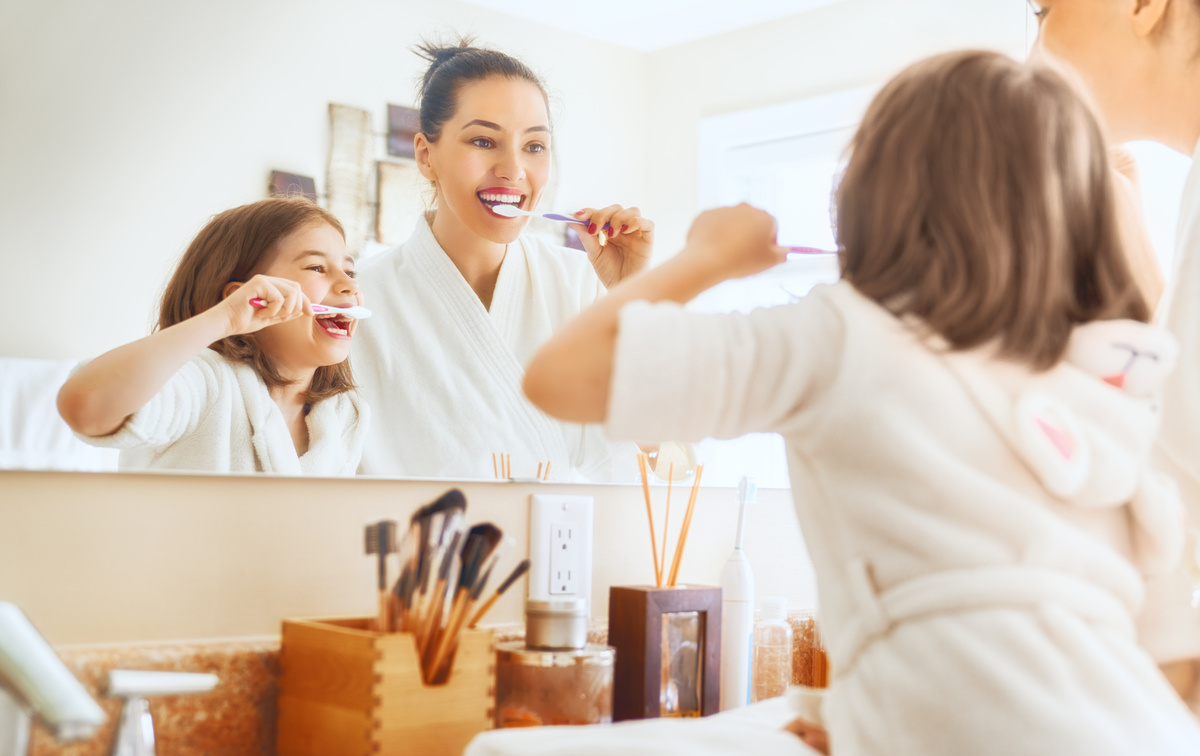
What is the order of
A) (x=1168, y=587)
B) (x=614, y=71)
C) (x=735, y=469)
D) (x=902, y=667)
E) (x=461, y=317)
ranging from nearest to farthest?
(x=902, y=667) < (x=1168, y=587) < (x=461, y=317) < (x=614, y=71) < (x=735, y=469)

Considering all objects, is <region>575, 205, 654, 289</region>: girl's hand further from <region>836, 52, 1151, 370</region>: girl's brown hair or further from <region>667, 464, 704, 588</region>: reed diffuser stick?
<region>836, 52, 1151, 370</region>: girl's brown hair

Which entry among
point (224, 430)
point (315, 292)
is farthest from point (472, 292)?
point (224, 430)

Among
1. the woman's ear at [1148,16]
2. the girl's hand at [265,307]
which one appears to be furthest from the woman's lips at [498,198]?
the woman's ear at [1148,16]

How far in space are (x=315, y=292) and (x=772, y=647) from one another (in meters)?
0.72

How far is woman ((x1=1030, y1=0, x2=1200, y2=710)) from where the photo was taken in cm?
88

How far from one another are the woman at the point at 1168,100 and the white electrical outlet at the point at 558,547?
61 centimetres

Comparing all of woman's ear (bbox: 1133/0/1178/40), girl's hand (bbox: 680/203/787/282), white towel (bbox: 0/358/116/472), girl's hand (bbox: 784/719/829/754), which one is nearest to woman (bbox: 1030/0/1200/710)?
woman's ear (bbox: 1133/0/1178/40)

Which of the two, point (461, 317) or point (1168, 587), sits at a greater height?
point (461, 317)

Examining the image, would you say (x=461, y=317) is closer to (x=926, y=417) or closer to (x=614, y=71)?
(x=614, y=71)

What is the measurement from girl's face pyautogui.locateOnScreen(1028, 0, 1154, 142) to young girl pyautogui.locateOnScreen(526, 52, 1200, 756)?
50 cm

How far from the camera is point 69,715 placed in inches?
25.3

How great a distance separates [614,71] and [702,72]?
0.14m

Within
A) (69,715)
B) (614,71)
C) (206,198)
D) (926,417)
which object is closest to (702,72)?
(614,71)

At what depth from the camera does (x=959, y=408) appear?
0.63 metres
